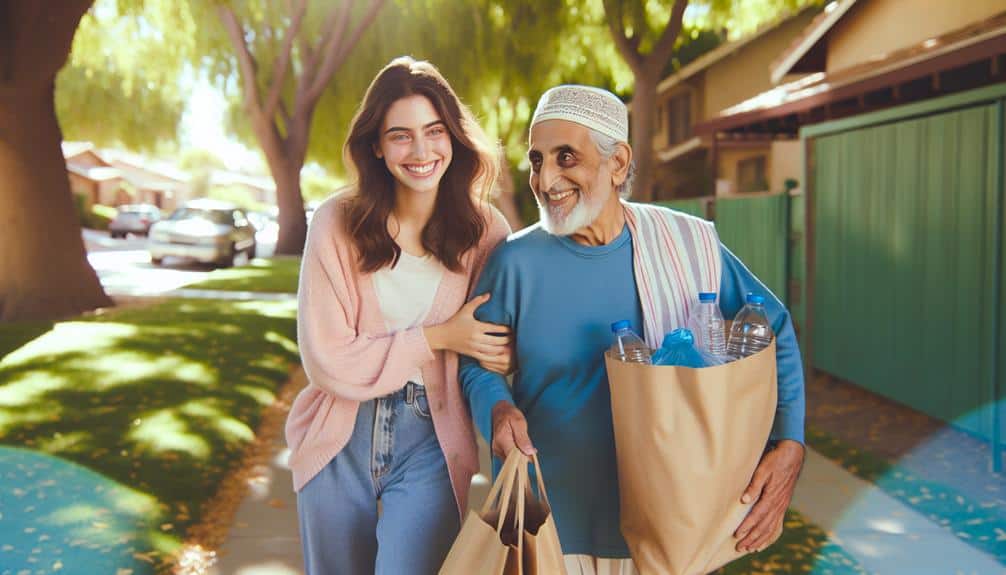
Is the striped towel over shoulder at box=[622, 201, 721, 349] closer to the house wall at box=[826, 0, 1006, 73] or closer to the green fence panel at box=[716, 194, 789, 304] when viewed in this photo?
the green fence panel at box=[716, 194, 789, 304]

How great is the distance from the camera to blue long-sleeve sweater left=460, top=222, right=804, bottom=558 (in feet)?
8.91

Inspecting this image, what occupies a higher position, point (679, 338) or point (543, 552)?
point (679, 338)

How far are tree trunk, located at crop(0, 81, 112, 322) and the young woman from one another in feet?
34.2

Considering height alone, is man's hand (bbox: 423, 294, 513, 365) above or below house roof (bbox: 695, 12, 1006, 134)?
below

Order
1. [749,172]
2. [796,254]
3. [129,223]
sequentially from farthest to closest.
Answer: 1. [129,223]
2. [749,172]
3. [796,254]

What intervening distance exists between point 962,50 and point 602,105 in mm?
5135

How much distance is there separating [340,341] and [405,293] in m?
0.26

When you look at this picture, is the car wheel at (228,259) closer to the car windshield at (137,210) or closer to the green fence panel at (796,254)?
the green fence panel at (796,254)

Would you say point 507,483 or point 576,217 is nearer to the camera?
point 507,483

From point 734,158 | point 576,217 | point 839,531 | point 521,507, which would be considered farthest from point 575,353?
point 734,158

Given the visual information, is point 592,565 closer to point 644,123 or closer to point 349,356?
point 349,356

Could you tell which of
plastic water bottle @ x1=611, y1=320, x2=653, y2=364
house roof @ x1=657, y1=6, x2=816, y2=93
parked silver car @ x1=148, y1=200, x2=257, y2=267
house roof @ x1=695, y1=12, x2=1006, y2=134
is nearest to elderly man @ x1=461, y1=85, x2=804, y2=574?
plastic water bottle @ x1=611, y1=320, x2=653, y2=364

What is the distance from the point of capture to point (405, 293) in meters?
2.93

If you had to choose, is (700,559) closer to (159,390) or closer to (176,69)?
(159,390)
